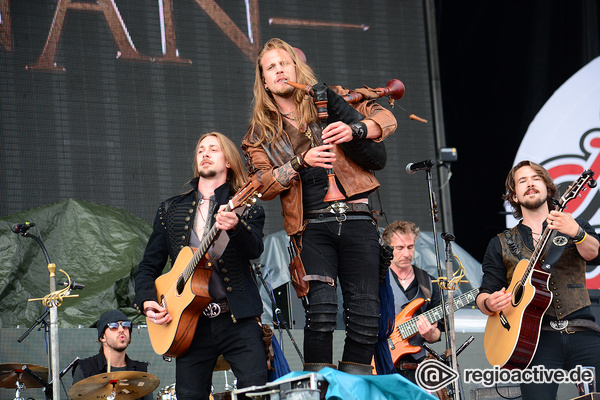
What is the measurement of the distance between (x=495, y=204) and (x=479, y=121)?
2.74ft

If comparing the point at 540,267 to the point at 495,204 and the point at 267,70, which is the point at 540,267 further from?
the point at 495,204

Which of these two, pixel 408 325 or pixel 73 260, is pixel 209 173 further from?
pixel 73 260

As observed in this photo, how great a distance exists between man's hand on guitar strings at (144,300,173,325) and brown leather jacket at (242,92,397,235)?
732 mm

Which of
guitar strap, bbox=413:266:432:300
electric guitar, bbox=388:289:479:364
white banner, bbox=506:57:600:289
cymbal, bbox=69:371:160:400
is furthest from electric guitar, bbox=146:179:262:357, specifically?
white banner, bbox=506:57:600:289

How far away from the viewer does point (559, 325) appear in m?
4.22

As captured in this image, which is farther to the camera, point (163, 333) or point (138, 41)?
point (138, 41)

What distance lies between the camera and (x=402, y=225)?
5961mm

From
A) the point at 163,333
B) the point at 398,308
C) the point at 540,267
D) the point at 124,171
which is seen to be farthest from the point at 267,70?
the point at 124,171

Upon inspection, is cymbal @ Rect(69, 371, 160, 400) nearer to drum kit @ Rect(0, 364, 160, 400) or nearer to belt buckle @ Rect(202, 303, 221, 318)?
drum kit @ Rect(0, 364, 160, 400)

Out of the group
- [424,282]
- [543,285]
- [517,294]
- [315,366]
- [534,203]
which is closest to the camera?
[315,366]

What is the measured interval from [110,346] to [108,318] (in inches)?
7.7

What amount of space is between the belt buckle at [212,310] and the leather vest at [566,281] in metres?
1.83

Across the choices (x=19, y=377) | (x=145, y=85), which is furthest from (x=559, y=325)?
(x=145, y=85)

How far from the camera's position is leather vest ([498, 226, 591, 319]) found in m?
4.23
